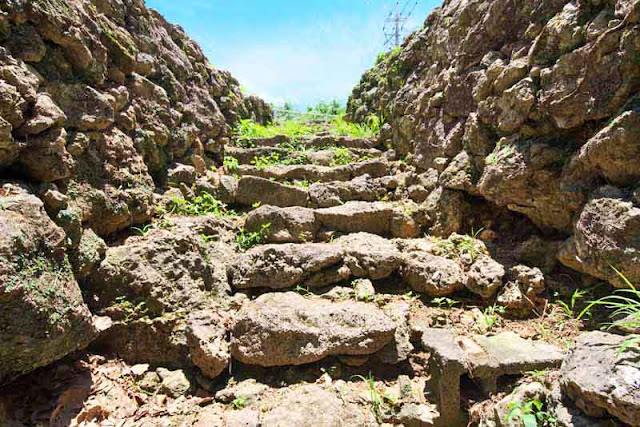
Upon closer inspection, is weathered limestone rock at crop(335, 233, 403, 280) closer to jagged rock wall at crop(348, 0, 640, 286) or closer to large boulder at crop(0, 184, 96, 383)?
jagged rock wall at crop(348, 0, 640, 286)

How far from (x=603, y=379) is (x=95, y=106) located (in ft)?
13.9

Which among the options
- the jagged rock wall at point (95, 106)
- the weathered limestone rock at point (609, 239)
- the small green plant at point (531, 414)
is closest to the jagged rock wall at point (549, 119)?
the weathered limestone rock at point (609, 239)

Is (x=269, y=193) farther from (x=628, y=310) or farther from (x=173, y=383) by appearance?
(x=628, y=310)

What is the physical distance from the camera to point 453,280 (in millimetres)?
3160

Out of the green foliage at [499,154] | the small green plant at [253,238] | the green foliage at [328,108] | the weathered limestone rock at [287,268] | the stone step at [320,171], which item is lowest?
the weathered limestone rock at [287,268]

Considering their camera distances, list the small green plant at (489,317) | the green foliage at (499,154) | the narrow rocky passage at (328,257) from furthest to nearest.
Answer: the green foliage at (499,154), the small green plant at (489,317), the narrow rocky passage at (328,257)

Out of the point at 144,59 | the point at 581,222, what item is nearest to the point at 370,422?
the point at 581,222

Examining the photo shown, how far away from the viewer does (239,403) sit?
238 cm

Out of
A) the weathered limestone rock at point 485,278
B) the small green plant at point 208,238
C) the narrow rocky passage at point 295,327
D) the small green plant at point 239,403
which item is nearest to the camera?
the narrow rocky passage at point 295,327

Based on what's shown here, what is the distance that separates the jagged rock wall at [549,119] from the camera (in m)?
2.39

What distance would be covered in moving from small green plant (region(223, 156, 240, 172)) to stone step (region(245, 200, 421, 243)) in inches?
72.8

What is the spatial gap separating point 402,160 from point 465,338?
3522mm

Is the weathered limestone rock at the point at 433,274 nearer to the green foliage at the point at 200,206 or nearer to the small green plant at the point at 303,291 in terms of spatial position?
the small green plant at the point at 303,291

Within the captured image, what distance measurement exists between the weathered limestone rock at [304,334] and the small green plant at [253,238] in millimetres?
1108
